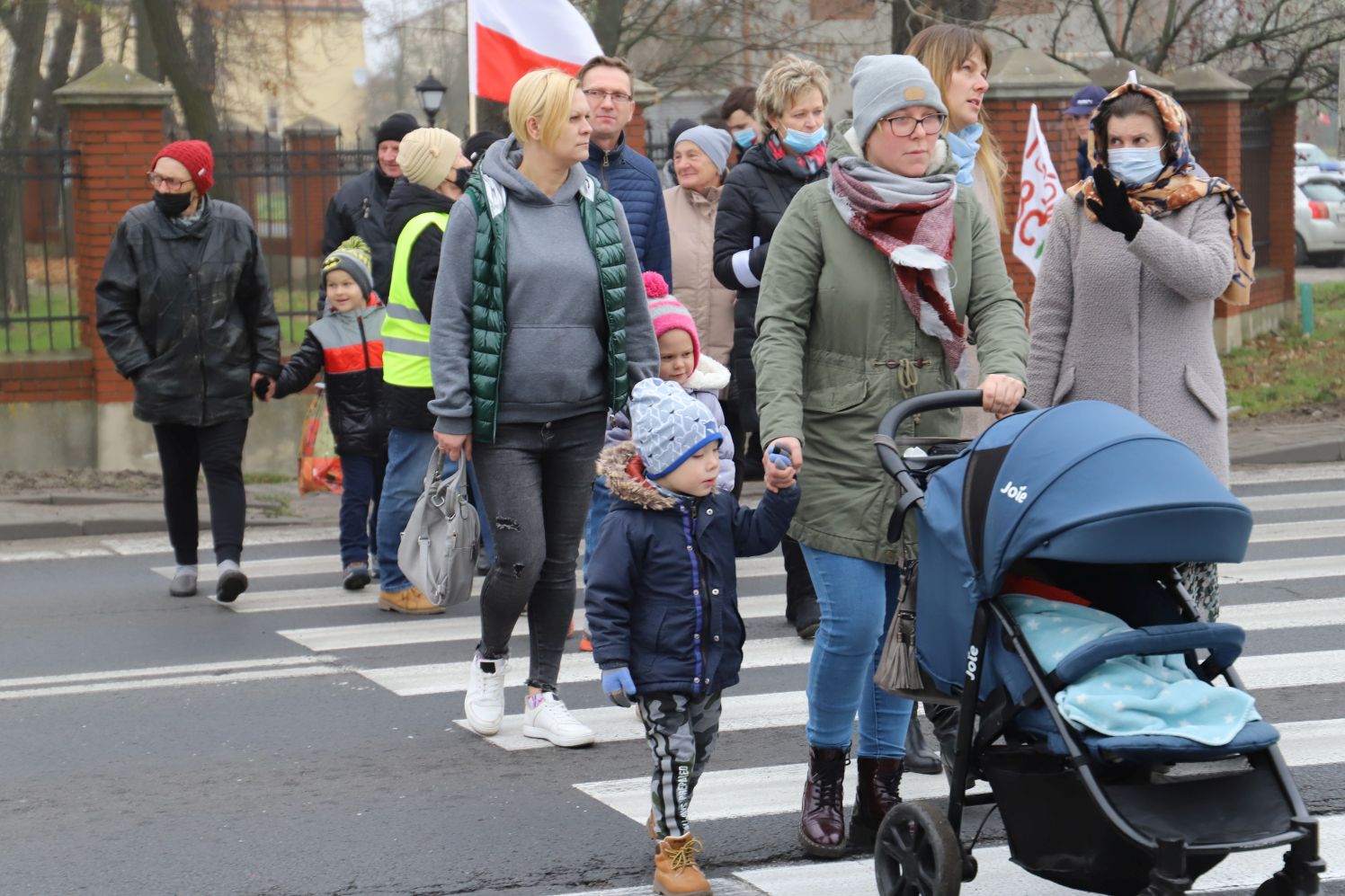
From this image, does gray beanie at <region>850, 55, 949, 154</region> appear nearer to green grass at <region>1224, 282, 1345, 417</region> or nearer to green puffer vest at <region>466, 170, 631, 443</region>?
green puffer vest at <region>466, 170, 631, 443</region>

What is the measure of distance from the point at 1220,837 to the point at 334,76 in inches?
3650

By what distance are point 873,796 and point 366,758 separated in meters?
1.88

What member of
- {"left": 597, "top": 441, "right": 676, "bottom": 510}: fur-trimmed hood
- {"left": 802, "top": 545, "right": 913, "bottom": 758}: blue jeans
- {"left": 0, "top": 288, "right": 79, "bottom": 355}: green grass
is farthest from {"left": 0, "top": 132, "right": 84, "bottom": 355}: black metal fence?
{"left": 802, "top": 545, "right": 913, "bottom": 758}: blue jeans

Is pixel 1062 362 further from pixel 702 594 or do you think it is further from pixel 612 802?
pixel 612 802

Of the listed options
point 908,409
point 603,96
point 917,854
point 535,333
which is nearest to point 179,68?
point 603,96

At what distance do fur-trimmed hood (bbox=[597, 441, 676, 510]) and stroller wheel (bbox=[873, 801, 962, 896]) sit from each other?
968mm

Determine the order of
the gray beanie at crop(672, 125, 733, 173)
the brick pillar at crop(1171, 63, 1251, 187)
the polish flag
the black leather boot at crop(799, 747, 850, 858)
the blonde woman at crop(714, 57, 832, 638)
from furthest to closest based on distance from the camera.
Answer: the brick pillar at crop(1171, 63, 1251, 187) < the polish flag < the gray beanie at crop(672, 125, 733, 173) < the blonde woman at crop(714, 57, 832, 638) < the black leather boot at crop(799, 747, 850, 858)

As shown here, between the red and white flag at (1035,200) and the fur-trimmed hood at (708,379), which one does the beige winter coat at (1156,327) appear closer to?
the fur-trimmed hood at (708,379)

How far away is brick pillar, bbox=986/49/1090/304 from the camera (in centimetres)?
1598

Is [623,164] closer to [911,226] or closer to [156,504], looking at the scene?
[911,226]

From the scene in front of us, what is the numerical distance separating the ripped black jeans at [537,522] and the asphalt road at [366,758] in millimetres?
411

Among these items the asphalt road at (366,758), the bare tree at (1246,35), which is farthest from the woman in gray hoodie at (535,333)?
the bare tree at (1246,35)

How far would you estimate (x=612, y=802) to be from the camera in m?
5.60

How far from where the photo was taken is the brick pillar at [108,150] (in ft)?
46.3
